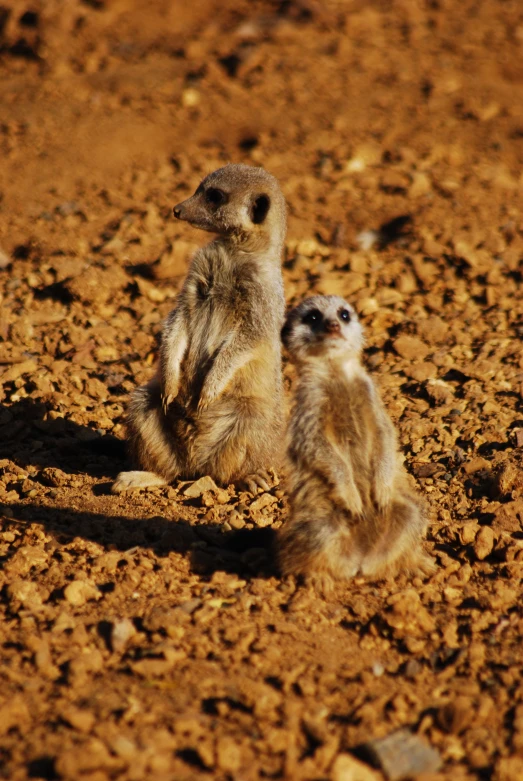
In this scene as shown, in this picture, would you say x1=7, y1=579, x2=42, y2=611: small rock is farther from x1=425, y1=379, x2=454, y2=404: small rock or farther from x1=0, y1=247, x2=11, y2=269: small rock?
x1=0, y1=247, x2=11, y2=269: small rock

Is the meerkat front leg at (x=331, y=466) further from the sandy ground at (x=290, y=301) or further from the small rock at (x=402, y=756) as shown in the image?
the small rock at (x=402, y=756)

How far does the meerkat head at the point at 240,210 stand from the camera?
5.36m

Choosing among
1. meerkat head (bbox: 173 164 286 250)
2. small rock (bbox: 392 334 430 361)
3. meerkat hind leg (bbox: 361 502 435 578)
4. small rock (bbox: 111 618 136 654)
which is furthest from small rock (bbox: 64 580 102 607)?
small rock (bbox: 392 334 430 361)

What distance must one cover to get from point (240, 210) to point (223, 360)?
84 centimetres

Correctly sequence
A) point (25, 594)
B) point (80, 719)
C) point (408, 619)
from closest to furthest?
point (80, 719), point (408, 619), point (25, 594)

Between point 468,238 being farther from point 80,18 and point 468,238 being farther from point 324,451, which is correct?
point 80,18

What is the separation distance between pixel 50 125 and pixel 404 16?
4429 mm

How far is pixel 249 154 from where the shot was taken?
30.1ft

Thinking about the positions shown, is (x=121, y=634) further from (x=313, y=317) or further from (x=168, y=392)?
(x=168, y=392)

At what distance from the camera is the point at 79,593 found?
3748mm

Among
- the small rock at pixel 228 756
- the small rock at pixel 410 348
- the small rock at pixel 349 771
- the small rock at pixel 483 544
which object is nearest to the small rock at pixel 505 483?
the small rock at pixel 483 544

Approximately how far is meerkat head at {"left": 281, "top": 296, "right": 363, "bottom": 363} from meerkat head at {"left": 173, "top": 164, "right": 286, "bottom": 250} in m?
1.44

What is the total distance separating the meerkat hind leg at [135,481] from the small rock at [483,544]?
176cm

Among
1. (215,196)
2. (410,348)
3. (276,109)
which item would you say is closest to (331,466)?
(215,196)
